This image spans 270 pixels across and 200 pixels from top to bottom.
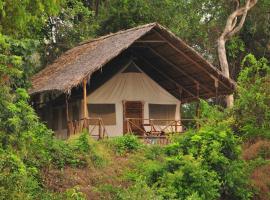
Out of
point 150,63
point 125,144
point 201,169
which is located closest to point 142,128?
point 150,63

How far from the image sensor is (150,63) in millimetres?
21094

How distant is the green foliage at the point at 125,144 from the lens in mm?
15156

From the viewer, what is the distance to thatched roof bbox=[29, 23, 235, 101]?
57.7 feet

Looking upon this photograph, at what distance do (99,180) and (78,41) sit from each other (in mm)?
12991

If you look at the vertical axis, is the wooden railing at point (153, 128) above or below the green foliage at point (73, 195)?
above

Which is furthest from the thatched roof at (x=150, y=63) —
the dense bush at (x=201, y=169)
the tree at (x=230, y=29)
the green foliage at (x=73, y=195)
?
the green foliage at (x=73, y=195)

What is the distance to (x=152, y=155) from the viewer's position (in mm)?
14570

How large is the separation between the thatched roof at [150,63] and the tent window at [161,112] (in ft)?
2.62

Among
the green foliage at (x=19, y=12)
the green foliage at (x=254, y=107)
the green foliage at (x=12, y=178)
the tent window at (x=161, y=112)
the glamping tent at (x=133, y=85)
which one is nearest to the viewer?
the green foliage at (x=12, y=178)

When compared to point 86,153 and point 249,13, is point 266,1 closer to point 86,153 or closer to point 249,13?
point 249,13

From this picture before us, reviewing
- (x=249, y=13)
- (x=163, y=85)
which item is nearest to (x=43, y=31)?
(x=163, y=85)

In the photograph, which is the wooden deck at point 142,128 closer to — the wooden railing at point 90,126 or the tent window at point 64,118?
the wooden railing at point 90,126

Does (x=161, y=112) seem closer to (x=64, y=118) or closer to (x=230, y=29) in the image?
(x=64, y=118)

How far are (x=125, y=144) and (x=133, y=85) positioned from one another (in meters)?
5.17
